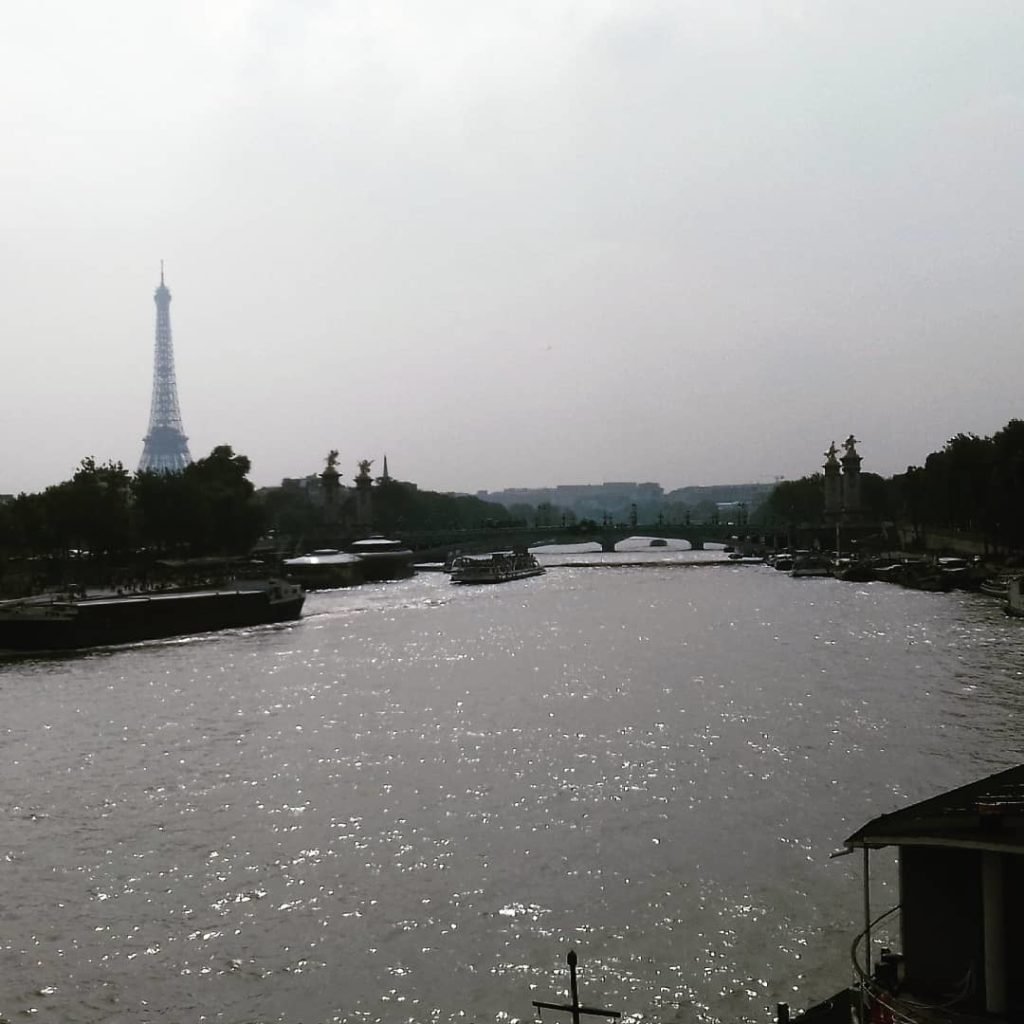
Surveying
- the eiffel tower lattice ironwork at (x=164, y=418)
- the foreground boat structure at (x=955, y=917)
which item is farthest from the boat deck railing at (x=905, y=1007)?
the eiffel tower lattice ironwork at (x=164, y=418)

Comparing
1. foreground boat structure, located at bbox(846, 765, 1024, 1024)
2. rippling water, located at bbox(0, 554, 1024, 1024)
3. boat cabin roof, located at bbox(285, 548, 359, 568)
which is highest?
boat cabin roof, located at bbox(285, 548, 359, 568)

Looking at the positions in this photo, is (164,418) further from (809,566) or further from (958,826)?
(958,826)

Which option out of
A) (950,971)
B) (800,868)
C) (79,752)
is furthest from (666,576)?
(950,971)

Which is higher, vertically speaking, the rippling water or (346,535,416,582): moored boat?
(346,535,416,582): moored boat

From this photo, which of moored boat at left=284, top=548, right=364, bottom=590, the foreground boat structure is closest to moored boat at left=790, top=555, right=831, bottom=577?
moored boat at left=284, top=548, right=364, bottom=590

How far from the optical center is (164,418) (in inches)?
6801

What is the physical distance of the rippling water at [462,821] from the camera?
43.4 feet

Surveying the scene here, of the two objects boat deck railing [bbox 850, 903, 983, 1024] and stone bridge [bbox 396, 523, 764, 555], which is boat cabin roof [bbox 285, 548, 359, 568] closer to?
stone bridge [bbox 396, 523, 764, 555]

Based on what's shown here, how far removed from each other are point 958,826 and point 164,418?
173 metres

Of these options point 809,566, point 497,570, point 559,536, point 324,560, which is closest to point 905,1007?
point 809,566

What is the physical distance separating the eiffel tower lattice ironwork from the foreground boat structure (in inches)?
6663

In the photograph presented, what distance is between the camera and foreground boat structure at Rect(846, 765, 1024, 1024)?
8031 millimetres

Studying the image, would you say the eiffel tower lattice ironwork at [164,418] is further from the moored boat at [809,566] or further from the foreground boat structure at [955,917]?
the foreground boat structure at [955,917]

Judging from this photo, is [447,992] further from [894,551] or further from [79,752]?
[894,551]
